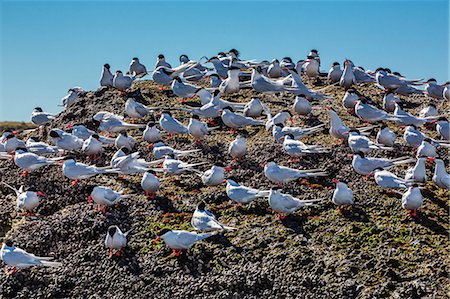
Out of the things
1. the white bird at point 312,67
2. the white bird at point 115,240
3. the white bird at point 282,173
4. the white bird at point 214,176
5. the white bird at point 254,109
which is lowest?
the white bird at point 115,240

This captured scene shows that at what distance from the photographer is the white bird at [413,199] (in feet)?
31.2

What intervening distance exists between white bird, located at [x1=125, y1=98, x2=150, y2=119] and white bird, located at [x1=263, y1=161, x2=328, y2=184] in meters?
4.25

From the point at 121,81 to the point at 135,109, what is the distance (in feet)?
5.08

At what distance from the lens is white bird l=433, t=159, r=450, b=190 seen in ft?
34.0

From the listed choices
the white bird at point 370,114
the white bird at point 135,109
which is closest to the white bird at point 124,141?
the white bird at point 135,109

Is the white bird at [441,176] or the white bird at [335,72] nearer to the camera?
the white bird at [441,176]

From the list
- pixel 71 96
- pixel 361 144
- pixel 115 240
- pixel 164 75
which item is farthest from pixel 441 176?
pixel 71 96

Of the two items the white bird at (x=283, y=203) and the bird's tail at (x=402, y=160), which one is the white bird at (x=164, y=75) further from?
the white bird at (x=283, y=203)

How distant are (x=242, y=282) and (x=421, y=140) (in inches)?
184

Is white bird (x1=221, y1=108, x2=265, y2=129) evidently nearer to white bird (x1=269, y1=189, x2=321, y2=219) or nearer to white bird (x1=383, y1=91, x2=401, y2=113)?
white bird (x1=383, y1=91, x2=401, y2=113)

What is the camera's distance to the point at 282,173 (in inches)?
425

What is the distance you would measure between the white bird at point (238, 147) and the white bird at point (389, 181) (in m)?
2.46

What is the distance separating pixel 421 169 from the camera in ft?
Answer: 34.2

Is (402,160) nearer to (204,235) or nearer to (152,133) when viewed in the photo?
(204,235)
